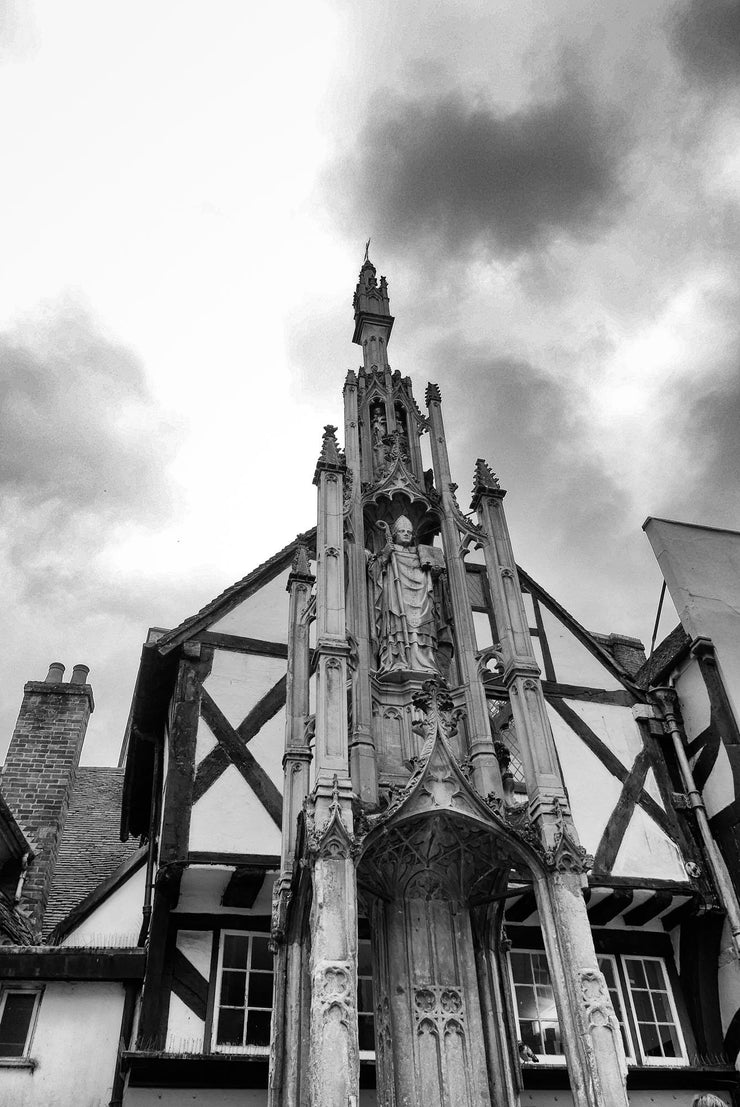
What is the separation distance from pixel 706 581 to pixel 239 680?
7185 mm

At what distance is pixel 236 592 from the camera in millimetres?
10898

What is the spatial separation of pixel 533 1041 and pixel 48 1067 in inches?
197

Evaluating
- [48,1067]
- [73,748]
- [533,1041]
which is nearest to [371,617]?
[533,1041]

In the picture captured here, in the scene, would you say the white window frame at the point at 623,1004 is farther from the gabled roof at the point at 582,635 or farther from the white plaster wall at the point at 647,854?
the gabled roof at the point at 582,635

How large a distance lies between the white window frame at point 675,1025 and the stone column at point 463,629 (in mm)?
4962

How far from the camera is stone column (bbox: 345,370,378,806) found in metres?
6.20

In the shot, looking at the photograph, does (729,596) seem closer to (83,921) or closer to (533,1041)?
(533,1041)

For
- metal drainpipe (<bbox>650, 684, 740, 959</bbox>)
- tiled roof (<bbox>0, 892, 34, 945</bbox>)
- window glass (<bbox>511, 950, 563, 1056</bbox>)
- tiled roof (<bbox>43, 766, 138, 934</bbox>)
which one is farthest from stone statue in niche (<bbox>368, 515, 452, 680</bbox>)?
tiled roof (<bbox>43, 766, 138, 934</bbox>)

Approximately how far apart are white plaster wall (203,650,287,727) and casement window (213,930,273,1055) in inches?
91.7

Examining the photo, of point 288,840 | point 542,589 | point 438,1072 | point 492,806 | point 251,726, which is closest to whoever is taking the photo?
point 438,1072

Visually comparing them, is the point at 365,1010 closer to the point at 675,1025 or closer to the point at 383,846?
the point at 383,846

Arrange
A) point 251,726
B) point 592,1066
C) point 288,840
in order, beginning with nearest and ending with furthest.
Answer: point 592,1066 < point 288,840 < point 251,726

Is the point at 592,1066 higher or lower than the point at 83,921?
lower

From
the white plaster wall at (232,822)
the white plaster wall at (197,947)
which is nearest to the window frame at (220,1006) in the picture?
the white plaster wall at (197,947)
